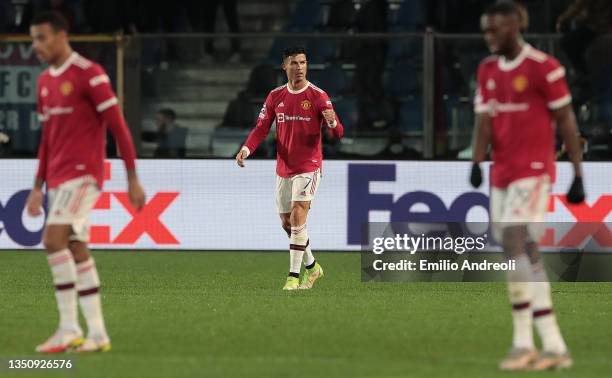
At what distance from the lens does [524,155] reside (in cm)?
799

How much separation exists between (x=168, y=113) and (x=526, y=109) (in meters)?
10.7

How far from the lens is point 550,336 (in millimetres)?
7898

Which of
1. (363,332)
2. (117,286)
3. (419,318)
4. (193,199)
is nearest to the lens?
(363,332)

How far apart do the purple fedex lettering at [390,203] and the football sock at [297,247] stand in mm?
3678

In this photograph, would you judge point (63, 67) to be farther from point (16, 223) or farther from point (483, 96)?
point (16, 223)

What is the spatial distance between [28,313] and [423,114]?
7952mm

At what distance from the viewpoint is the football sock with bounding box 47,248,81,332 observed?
8500mm

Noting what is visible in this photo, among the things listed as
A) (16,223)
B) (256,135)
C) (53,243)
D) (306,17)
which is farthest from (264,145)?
(53,243)

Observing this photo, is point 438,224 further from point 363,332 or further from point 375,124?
point 363,332

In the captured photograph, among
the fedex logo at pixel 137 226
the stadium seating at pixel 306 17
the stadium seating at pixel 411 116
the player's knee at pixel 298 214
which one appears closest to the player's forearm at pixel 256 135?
the player's knee at pixel 298 214

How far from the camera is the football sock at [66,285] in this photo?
8500 mm

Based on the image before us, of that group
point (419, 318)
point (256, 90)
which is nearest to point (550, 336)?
point (419, 318)

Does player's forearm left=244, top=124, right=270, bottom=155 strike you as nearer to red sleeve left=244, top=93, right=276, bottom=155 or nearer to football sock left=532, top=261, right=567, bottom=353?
red sleeve left=244, top=93, right=276, bottom=155

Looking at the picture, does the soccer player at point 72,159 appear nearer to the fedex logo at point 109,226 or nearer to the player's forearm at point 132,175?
the player's forearm at point 132,175
